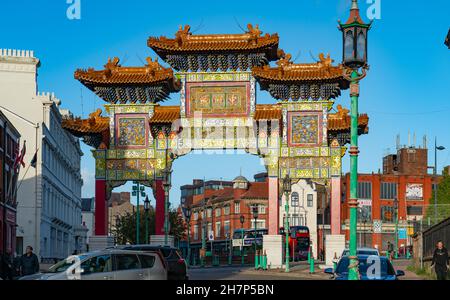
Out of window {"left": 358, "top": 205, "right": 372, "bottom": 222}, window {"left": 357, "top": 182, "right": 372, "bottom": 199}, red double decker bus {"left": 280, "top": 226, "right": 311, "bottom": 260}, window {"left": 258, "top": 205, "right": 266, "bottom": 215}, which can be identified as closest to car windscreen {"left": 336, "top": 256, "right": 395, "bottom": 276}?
red double decker bus {"left": 280, "top": 226, "right": 311, "bottom": 260}

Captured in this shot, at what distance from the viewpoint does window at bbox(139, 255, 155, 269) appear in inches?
1050

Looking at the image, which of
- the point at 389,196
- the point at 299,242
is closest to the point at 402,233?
the point at 389,196

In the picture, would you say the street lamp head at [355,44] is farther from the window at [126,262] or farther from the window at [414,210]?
the window at [414,210]

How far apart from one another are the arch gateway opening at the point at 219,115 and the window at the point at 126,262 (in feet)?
83.8

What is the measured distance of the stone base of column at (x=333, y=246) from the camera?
52281 mm

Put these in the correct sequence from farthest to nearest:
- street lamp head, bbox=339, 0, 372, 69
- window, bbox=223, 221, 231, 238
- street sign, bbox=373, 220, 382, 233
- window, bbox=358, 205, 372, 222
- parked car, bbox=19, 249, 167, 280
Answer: window, bbox=223, 221, 231, 238 → window, bbox=358, 205, 372, 222 → street sign, bbox=373, 220, 382, 233 → parked car, bbox=19, 249, 167, 280 → street lamp head, bbox=339, 0, 372, 69

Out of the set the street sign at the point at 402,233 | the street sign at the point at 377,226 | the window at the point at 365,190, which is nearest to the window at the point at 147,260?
the street sign at the point at 377,226

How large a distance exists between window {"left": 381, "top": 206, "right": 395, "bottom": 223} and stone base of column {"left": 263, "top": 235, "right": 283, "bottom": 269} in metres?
63.3

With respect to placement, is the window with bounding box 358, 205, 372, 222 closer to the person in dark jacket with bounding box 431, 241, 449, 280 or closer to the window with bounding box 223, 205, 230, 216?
the window with bounding box 223, 205, 230, 216

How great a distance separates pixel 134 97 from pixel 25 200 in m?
24.8

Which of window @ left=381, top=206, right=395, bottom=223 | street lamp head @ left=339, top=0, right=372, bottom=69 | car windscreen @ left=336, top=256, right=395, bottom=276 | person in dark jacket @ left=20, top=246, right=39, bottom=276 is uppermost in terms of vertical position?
street lamp head @ left=339, top=0, right=372, bottom=69
